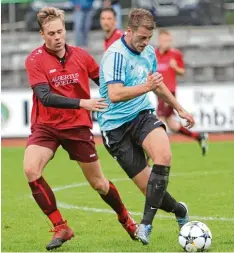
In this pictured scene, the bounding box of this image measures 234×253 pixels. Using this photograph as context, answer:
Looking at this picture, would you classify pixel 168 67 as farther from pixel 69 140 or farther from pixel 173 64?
pixel 69 140

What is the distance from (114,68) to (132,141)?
716 millimetres

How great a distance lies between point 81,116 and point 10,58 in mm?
14703

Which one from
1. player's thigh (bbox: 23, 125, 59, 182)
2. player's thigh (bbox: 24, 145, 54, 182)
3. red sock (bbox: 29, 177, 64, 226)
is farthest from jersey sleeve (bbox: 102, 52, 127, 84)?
red sock (bbox: 29, 177, 64, 226)

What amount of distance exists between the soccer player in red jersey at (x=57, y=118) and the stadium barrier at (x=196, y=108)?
450 inches

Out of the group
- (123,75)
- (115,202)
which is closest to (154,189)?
(115,202)

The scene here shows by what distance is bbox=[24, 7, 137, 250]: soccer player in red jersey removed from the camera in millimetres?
8344

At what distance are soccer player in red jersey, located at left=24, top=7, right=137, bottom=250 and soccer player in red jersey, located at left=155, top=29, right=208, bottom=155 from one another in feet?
26.9

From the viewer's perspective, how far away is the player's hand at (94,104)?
26.1 ft

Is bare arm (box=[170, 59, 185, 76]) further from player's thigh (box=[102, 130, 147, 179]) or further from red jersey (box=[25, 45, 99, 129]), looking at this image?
player's thigh (box=[102, 130, 147, 179])

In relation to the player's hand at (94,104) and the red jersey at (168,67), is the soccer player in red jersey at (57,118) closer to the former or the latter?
the player's hand at (94,104)

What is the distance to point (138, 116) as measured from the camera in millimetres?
8539

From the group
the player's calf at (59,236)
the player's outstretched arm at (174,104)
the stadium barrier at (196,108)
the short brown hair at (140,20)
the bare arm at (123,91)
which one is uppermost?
the short brown hair at (140,20)

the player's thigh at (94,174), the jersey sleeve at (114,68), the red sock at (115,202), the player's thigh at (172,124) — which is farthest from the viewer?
the player's thigh at (172,124)

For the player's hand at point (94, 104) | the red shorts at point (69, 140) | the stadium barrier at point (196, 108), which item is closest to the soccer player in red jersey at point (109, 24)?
the stadium barrier at point (196, 108)
